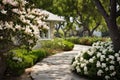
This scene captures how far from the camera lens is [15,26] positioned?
30.7 ft

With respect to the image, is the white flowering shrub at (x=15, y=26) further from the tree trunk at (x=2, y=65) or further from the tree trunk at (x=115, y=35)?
the tree trunk at (x=115, y=35)

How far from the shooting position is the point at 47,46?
2455 cm

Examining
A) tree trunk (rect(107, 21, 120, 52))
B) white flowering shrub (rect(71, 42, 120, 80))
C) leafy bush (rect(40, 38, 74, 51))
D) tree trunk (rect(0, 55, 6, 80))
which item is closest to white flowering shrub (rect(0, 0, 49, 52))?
tree trunk (rect(0, 55, 6, 80))

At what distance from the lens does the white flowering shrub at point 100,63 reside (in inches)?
400

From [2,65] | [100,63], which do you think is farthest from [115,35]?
[2,65]

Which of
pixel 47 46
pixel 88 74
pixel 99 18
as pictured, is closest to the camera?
pixel 88 74

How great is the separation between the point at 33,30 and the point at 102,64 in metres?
2.85

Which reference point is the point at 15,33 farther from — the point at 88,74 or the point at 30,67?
the point at 30,67

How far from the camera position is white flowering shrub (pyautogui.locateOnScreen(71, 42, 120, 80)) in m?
10.2

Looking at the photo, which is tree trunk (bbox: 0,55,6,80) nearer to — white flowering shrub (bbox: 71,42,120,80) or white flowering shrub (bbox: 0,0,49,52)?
white flowering shrub (bbox: 0,0,49,52)

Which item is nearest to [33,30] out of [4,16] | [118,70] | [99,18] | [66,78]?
[4,16]

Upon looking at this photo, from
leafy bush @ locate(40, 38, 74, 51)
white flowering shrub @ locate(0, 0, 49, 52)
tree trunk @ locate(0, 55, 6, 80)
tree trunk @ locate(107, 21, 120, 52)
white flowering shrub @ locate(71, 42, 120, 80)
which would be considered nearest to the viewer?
white flowering shrub @ locate(0, 0, 49, 52)

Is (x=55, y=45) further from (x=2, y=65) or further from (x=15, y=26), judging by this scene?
(x=15, y=26)

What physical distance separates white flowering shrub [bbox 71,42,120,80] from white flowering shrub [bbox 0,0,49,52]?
94.4 inches
